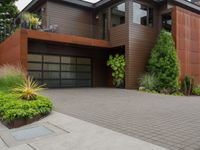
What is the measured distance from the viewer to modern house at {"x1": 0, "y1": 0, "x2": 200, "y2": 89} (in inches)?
614

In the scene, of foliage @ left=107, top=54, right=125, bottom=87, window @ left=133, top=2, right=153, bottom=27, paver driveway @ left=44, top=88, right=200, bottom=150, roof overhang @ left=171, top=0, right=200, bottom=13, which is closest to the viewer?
paver driveway @ left=44, top=88, right=200, bottom=150

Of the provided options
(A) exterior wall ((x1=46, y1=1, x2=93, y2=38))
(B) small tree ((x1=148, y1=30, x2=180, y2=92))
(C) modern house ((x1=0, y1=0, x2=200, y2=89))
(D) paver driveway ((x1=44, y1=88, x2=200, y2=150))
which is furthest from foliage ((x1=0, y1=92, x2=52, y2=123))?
(A) exterior wall ((x1=46, y1=1, x2=93, y2=38))

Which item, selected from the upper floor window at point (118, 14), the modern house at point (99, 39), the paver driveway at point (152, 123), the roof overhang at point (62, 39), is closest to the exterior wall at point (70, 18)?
the modern house at point (99, 39)

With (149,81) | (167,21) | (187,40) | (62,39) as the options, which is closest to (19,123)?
(62,39)

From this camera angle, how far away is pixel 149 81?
14844 millimetres

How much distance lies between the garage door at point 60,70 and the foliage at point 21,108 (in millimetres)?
8599

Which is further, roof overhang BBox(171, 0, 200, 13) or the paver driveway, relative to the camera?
roof overhang BBox(171, 0, 200, 13)

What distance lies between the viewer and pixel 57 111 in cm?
753

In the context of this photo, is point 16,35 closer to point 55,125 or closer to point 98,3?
point 98,3

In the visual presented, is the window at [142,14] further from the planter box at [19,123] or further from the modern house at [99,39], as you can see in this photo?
the planter box at [19,123]

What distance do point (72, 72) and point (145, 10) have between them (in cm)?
696

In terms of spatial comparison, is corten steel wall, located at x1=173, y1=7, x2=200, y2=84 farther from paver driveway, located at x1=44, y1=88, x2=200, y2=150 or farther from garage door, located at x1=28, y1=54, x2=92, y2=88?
paver driveway, located at x1=44, y1=88, x2=200, y2=150

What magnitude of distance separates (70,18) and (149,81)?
7671mm

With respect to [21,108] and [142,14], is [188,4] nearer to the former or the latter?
[142,14]
